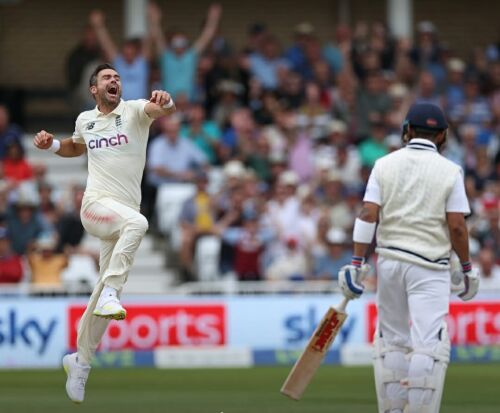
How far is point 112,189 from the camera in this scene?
29.7ft

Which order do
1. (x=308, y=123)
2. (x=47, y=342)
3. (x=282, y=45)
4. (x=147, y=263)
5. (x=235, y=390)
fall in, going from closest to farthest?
(x=235, y=390), (x=47, y=342), (x=147, y=263), (x=308, y=123), (x=282, y=45)

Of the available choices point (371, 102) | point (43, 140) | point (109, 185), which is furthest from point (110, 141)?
point (371, 102)

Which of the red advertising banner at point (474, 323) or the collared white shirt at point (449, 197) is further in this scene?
the red advertising banner at point (474, 323)

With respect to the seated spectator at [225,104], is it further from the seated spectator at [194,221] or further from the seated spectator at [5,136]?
the seated spectator at [5,136]

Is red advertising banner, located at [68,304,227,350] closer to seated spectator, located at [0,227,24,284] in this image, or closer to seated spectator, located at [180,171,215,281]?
seated spectator, located at [0,227,24,284]

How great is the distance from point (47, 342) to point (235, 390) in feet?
11.9

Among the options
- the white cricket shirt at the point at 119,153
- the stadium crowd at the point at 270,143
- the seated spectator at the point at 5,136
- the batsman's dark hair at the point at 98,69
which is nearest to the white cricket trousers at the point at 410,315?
the white cricket shirt at the point at 119,153

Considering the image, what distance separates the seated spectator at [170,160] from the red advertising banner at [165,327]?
2.15 metres

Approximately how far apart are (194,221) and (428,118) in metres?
8.08

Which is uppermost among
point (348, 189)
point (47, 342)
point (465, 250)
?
point (465, 250)

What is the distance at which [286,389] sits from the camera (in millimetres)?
8727

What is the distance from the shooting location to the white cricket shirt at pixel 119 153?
29.7ft

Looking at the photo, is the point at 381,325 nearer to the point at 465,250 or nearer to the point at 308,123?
the point at 465,250

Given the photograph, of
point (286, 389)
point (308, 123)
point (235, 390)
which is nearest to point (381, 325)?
point (286, 389)
